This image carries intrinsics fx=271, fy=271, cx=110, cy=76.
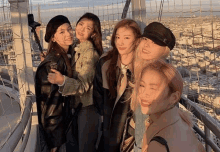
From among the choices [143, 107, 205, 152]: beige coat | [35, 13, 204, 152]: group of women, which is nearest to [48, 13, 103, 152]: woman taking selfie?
[35, 13, 204, 152]: group of women

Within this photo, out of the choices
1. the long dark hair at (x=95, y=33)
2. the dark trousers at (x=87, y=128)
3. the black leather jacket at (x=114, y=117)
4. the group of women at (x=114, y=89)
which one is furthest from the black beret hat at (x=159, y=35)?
the dark trousers at (x=87, y=128)

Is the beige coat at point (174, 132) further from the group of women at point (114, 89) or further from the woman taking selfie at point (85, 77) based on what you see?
the woman taking selfie at point (85, 77)

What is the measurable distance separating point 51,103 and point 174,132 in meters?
1.25

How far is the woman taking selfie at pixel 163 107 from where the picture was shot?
0.92 metres

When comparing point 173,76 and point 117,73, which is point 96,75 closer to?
point 117,73

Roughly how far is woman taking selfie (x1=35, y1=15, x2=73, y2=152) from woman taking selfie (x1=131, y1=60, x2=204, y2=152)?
101 centimetres

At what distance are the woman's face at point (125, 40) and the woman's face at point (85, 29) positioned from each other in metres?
0.48

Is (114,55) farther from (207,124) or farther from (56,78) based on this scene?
(207,124)

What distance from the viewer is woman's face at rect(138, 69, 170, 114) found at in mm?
1038

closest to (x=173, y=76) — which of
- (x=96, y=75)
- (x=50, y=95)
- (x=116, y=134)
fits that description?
(x=116, y=134)

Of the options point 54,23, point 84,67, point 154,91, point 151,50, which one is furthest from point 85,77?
point 154,91

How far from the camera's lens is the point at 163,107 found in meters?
1.04

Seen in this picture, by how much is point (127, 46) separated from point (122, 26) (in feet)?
0.45

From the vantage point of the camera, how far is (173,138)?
0.90 meters
